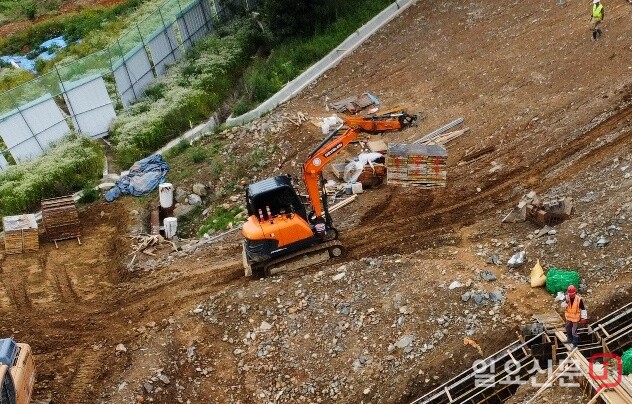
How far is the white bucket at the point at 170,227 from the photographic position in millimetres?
17938

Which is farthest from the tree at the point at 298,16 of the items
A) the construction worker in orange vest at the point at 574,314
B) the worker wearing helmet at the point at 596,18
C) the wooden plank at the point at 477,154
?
the construction worker in orange vest at the point at 574,314

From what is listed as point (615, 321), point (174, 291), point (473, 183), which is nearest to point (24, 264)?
point (174, 291)

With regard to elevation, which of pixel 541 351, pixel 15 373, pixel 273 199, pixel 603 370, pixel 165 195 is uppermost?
pixel 273 199

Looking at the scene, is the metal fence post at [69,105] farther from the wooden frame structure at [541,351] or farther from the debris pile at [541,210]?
the wooden frame structure at [541,351]

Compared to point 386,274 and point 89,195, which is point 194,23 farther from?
point 386,274

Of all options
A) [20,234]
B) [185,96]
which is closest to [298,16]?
[185,96]

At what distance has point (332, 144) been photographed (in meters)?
14.5

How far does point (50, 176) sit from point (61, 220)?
246 cm

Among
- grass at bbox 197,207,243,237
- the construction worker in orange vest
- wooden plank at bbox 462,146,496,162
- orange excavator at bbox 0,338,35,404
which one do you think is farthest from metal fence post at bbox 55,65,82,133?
the construction worker in orange vest

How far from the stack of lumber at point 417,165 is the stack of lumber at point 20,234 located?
10122 millimetres

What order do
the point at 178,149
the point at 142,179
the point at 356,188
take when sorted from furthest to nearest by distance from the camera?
the point at 178,149 < the point at 142,179 < the point at 356,188

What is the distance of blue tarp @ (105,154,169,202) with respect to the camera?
19.7 meters

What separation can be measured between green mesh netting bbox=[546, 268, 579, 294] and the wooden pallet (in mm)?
12658

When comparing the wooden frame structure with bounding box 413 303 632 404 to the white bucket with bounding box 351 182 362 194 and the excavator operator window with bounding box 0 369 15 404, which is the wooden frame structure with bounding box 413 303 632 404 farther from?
the excavator operator window with bounding box 0 369 15 404
